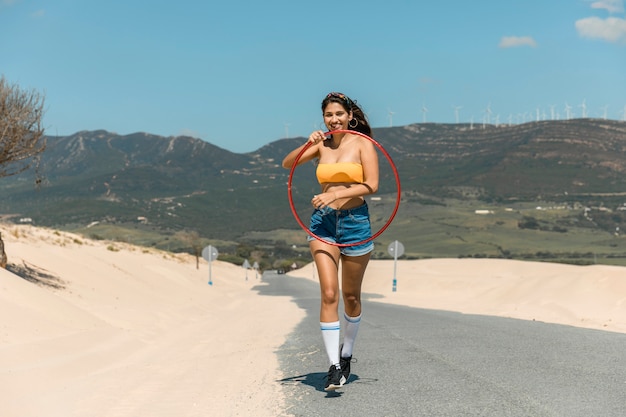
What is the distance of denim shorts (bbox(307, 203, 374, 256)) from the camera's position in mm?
6105

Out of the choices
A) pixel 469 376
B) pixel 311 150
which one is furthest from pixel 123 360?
pixel 469 376

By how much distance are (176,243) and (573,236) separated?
304 ft

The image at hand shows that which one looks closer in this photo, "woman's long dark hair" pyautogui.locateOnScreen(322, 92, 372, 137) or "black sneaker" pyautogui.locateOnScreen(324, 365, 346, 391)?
"black sneaker" pyautogui.locateOnScreen(324, 365, 346, 391)

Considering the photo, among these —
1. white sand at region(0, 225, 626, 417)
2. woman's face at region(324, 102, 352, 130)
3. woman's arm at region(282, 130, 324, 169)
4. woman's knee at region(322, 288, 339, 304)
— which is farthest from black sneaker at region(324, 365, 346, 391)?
woman's face at region(324, 102, 352, 130)

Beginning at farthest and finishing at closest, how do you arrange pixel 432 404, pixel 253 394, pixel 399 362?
pixel 399 362 < pixel 253 394 < pixel 432 404

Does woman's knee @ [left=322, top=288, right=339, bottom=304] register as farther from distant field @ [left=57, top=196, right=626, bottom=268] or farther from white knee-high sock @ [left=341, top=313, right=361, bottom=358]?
distant field @ [left=57, top=196, right=626, bottom=268]

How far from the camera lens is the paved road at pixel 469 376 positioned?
5.29 meters

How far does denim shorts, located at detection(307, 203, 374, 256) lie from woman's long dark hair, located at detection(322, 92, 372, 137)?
0.95m

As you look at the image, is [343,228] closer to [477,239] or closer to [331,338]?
[331,338]

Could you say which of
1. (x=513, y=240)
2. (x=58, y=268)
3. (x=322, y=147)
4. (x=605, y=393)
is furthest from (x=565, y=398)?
(x=513, y=240)

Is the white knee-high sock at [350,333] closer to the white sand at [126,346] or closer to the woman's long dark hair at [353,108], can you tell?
the white sand at [126,346]

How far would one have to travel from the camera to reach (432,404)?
17.7ft

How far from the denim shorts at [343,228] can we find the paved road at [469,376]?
1.28 meters

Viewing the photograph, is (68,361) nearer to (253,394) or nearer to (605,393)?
(253,394)
